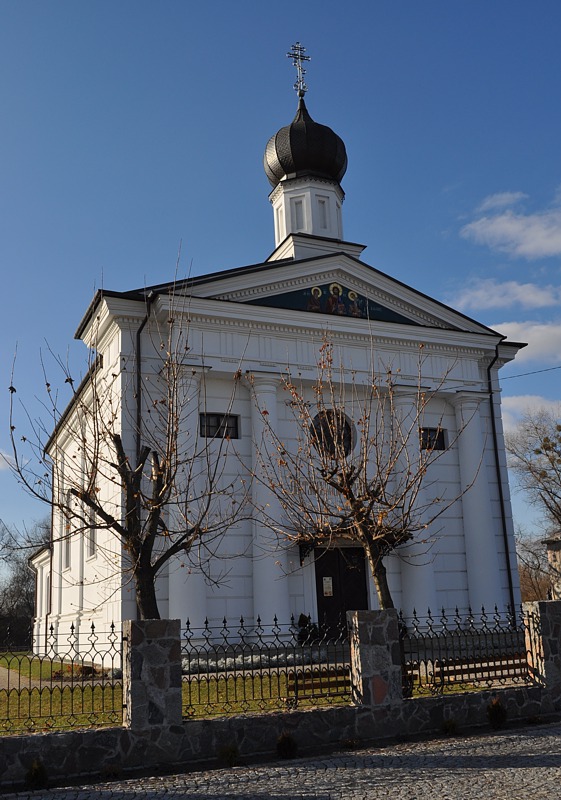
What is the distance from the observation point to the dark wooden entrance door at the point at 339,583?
17.2m

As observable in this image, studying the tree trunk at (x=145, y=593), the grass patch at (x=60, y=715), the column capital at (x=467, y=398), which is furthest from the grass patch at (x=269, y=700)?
the column capital at (x=467, y=398)

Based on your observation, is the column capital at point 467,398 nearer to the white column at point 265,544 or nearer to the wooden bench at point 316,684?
the white column at point 265,544

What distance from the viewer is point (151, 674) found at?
8109 millimetres

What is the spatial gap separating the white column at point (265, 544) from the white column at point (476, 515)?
4479 mm

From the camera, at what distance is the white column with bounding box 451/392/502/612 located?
18031 mm

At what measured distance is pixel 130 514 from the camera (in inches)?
394

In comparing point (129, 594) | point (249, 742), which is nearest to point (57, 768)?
point (249, 742)

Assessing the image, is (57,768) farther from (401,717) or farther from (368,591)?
(368,591)

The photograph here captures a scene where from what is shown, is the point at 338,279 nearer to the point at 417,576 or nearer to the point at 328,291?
the point at 328,291

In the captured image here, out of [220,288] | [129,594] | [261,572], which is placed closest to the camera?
[129,594]

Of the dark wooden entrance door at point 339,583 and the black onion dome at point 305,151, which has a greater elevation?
the black onion dome at point 305,151

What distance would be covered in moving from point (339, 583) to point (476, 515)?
12.0ft

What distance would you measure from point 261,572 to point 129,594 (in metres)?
2.72

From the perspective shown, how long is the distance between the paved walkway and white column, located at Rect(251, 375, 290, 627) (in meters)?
7.67
